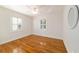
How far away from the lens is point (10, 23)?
1521 mm

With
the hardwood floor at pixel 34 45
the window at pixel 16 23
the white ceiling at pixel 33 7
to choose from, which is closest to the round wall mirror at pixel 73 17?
the white ceiling at pixel 33 7

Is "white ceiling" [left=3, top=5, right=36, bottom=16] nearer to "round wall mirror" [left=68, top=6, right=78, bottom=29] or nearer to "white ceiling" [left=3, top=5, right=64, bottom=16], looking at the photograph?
"white ceiling" [left=3, top=5, right=64, bottom=16]

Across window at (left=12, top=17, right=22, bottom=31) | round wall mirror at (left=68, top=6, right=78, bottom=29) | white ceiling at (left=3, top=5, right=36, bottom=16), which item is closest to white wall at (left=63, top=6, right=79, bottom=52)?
round wall mirror at (left=68, top=6, right=78, bottom=29)

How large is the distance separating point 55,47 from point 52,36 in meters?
0.18

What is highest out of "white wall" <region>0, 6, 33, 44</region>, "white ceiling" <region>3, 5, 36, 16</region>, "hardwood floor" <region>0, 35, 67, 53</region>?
"white ceiling" <region>3, 5, 36, 16</region>

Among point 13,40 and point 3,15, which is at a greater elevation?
point 3,15

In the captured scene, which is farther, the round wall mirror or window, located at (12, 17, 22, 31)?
window, located at (12, 17, 22, 31)

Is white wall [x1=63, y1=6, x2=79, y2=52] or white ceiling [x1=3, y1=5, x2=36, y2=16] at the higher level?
white ceiling [x1=3, y1=5, x2=36, y2=16]

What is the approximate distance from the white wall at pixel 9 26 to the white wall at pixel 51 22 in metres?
0.11

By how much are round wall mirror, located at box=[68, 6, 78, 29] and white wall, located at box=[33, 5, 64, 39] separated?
149 mm

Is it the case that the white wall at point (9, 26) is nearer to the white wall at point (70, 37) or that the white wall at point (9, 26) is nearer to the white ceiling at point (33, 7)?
the white ceiling at point (33, 7)

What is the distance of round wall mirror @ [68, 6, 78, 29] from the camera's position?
1.42m
